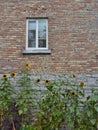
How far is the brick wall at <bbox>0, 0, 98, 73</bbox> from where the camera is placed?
1031 centimetres

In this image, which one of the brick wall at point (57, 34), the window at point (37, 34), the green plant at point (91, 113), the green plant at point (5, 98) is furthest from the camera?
the window at point (37, 34)

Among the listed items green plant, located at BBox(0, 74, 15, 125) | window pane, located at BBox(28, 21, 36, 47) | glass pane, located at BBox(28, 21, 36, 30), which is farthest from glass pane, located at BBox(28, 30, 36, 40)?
green plant, located at BBox(0, 74, 15, 125)

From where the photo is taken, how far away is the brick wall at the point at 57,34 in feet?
33.8

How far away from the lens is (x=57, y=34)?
10.6m

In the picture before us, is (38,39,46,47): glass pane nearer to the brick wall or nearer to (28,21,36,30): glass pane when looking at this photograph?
the brick wall

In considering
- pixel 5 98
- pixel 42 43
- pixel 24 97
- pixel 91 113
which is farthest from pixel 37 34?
pixel 91 113

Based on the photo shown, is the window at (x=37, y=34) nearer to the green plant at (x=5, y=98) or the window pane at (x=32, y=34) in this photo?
the window pane at (x=32, y=34)

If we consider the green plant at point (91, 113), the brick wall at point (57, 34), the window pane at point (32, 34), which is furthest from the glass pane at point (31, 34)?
the green plant at point (91, 113)

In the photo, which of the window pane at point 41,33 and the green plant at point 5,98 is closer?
the green plant at point 5,98

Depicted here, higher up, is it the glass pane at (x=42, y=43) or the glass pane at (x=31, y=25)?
the glass pane at (x=31, y=25)

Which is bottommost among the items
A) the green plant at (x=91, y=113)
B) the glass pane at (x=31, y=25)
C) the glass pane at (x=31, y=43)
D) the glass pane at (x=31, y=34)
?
the green plant at (x=91, y=113)

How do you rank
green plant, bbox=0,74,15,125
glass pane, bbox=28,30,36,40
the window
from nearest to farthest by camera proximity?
green plant, bbox=0,74,15,125 → the window → glass pane, bbox=28,30,36,40

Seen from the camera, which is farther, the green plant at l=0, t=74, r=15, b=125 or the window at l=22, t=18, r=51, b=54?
the window at l=22, t=18, r=51, b=54

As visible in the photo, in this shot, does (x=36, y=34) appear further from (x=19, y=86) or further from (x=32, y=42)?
(x=19, y=86)
